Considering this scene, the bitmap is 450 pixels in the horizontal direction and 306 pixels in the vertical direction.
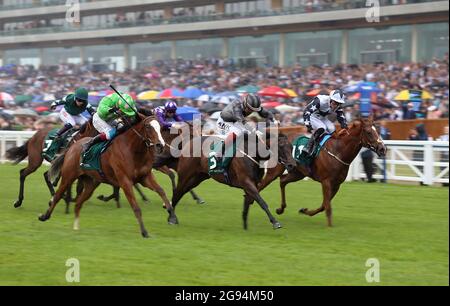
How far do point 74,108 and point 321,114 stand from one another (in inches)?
154

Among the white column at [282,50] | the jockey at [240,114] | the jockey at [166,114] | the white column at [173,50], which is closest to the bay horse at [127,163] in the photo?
the jockey at [240,114]

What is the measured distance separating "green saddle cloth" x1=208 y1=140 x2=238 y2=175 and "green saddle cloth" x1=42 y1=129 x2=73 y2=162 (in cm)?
275

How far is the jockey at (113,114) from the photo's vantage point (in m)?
9.03

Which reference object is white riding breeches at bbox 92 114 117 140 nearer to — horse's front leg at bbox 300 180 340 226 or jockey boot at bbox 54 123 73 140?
jockey boot at bbox 54 123 73 140

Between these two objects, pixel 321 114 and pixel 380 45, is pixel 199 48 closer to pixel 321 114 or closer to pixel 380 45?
pixel 380 45

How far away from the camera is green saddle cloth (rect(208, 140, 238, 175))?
9.25m

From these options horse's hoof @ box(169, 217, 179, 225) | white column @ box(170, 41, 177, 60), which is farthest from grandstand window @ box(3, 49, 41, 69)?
horse's hoof @ box(169, 217, 179, 225)

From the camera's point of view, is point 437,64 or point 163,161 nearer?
point 163,161

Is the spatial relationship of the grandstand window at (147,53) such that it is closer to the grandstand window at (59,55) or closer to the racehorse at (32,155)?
the grandstand window at (59,55)

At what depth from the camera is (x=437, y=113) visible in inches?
748

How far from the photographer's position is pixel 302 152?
33.4 ft

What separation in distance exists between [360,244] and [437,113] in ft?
38.7
